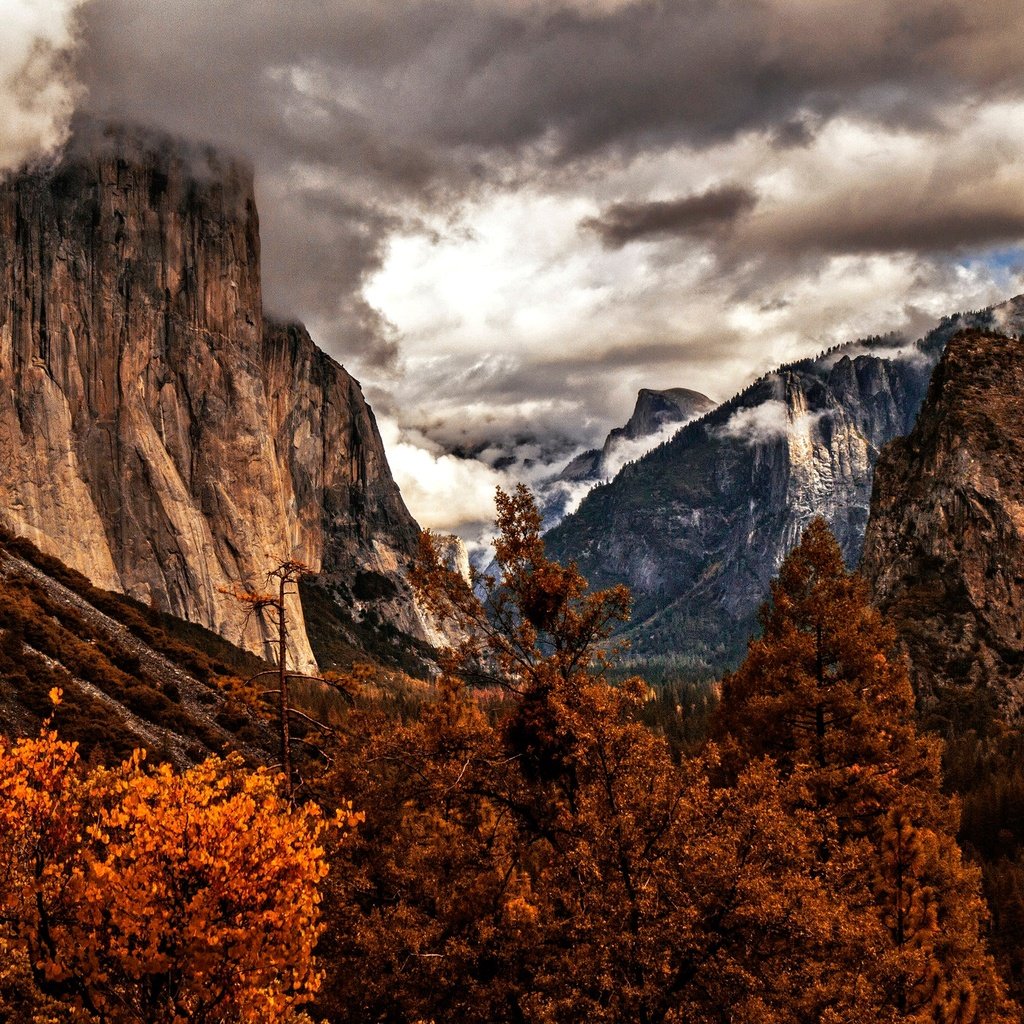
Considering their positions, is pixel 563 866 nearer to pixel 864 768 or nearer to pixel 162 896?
pixel 162 896

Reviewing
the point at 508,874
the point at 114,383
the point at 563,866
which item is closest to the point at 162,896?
the point at 563,866

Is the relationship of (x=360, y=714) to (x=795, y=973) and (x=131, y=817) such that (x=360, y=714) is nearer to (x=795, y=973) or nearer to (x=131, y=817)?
(x=131, y=817)

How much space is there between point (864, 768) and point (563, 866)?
1080cm

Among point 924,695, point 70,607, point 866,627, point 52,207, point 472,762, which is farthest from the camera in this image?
point 924,695

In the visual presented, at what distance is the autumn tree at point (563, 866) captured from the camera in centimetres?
1448

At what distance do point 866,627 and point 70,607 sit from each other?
7318 centimetres

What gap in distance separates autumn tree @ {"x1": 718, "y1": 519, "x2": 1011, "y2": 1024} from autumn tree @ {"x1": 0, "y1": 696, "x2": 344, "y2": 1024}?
9682 mm

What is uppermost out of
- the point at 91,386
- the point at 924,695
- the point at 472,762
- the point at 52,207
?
the point at 52,207

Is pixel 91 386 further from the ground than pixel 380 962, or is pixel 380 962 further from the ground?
pixel 91 386

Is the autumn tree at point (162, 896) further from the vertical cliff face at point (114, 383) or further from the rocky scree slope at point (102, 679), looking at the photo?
the vertical cliff face at point (114, 383)

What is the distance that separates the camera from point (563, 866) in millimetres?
16109

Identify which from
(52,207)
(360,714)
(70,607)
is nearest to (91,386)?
(52,207)

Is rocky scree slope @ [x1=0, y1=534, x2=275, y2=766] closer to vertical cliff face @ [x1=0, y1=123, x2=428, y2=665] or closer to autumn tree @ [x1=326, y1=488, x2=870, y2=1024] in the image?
autumn tree @ [x1=326, y1=488, x2=870, y2=1024]

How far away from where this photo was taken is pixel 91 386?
17325cm
